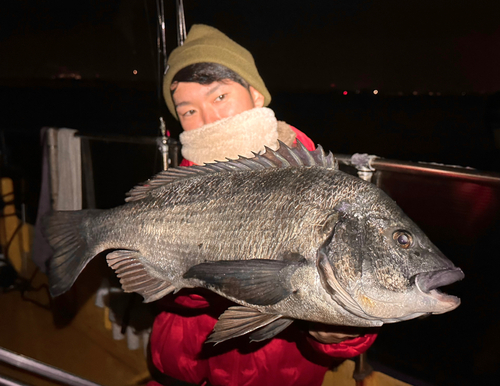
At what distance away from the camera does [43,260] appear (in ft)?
8.29

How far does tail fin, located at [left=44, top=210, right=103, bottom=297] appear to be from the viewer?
0.97m

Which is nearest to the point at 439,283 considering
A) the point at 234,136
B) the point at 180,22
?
the point at 234,136

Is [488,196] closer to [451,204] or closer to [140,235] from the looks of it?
[451,204]

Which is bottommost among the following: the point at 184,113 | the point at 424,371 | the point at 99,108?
the point at 424,371

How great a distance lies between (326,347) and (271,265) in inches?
15.9

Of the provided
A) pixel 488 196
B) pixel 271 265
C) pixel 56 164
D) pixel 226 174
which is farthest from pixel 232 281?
pixel 56 164

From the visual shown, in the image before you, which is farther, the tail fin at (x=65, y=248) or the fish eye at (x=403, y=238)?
the tail fin at (x=65, y=248)

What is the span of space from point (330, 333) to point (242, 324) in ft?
0.91

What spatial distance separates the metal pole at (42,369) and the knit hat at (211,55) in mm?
878

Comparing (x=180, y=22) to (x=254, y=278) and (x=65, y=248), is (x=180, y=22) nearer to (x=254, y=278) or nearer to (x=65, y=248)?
(x=65, y=248)

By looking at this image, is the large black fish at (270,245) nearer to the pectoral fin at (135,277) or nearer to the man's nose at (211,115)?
the pectoral fin at (135,277)

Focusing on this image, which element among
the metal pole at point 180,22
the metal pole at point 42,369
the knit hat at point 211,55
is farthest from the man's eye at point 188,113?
the metal pole at point 42,369

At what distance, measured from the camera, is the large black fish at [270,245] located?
71 cm

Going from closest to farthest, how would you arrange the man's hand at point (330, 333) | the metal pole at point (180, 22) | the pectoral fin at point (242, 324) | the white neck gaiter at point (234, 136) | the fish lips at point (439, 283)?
the fish lips at point (439, 283) → the pectoral fin at point (242, 324) → the man's hand at point (330, 333) → the white neck gaiter at point (234, 136) → the metal pole at point (180, 22)
